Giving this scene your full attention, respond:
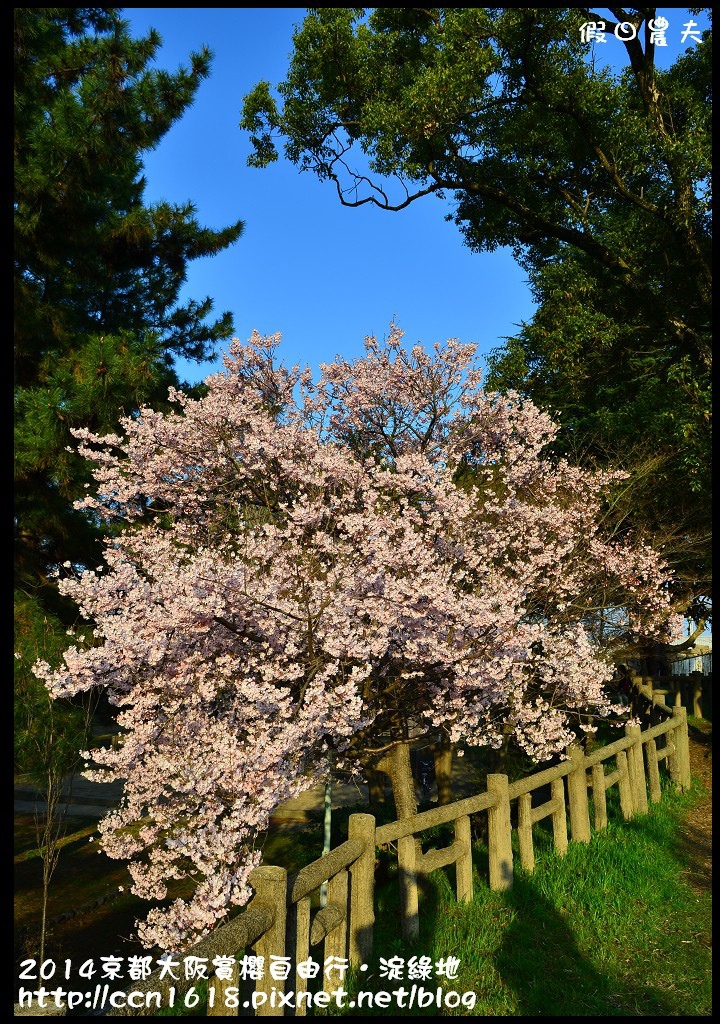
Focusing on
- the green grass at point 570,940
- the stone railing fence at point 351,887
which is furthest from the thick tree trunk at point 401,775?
the green grass at point 570,940

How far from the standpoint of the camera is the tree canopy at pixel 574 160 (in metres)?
9.94

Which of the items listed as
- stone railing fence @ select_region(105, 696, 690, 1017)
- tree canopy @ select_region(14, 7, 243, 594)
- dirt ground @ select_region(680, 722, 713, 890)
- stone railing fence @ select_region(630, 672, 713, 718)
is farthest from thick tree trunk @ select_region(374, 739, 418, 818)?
stone railing fence @ select_region(630, 672, 713, 718)

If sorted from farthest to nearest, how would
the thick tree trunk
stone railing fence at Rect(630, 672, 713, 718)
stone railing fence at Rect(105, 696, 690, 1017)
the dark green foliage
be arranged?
stone railing fence at Rect(630, 672, 713, 718) → the dark green foliage → the thick tree trunk → stone railing fence at Rect(105, 696, 690, 1017)

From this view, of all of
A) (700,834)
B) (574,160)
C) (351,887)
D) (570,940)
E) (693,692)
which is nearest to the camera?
(351,887)

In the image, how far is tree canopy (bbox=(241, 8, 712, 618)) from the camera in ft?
32.6

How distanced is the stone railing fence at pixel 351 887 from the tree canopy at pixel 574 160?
528 centimetres

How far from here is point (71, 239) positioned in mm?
11773

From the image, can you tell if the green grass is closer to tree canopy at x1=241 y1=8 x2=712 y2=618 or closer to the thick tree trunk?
the thick tree trunk

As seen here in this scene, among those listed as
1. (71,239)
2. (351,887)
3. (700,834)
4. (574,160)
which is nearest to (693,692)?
(700,834)

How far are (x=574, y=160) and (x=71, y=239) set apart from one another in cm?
855

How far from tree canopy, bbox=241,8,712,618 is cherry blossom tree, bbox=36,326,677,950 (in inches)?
106

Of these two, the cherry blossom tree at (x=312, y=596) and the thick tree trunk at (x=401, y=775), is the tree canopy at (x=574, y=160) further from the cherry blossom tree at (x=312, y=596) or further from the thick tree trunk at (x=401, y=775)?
the thick tree trunk at (x=401, y=775)

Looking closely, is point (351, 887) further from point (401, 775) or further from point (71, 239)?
point (71, 239)

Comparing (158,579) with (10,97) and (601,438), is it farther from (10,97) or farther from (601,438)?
(601,438)
